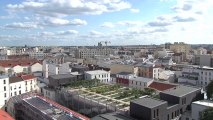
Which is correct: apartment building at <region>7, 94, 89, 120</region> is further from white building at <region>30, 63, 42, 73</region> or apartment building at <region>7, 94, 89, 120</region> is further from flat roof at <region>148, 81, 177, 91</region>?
white building at <region>30, 63, 42, 73</region>

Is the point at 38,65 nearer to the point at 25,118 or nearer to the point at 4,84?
the point at 4,84

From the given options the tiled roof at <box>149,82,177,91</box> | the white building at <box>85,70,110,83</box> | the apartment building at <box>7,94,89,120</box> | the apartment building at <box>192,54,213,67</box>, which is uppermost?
the apartment building at <box>192,54,213,67</box>

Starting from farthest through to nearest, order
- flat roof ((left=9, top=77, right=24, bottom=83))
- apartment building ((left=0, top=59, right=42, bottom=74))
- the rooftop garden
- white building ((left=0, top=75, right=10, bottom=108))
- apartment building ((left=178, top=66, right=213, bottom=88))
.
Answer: apartment building ((left=0, top=59, right=42, bottom=74)), apartment building ((left=178, top=66, right=213, bottom=88)), flat roof ((left=9, top=77, right=24, bottom=83)), white building ((left=0, top=75, right=10, bottom=108)), the rooftop garden

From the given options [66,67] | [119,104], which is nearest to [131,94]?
[119,104]

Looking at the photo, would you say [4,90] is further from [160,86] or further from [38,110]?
[160,86]

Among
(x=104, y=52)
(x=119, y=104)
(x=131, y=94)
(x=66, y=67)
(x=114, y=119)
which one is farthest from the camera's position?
(x=104, y=52)

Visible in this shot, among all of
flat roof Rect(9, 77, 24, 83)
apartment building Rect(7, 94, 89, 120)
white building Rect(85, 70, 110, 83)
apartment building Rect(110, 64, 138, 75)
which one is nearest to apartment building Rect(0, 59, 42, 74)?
flat roof Rect(9, 77, 24, 83)

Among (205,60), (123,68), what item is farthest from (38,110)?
(205,60)
